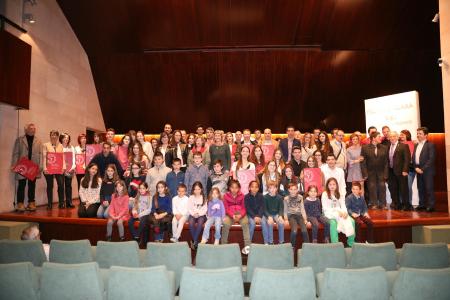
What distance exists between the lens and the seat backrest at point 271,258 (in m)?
3.59

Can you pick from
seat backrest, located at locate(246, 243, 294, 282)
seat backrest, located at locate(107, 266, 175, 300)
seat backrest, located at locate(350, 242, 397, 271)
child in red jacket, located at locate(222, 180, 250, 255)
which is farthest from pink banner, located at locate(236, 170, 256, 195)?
seat backrest, located at locate(107, 266, 175, 300)

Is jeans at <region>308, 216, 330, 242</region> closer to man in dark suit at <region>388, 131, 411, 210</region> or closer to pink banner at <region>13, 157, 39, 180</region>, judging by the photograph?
man in dark suit at <region>388, 131, 411, 210</region>

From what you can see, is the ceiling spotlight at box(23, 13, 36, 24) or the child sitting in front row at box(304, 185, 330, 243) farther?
the ceiling spotlight at box(23, 13, 36, 24)

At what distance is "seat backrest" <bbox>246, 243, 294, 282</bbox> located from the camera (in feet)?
11.8

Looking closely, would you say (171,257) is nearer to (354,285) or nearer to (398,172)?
(354,285)

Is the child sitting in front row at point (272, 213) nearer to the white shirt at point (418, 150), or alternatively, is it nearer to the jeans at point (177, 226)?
the jeans at point (177, 226)

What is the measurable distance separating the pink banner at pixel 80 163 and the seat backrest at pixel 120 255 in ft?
14.3

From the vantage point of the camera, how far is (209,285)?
265 centimetres

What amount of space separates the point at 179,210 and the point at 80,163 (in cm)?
324

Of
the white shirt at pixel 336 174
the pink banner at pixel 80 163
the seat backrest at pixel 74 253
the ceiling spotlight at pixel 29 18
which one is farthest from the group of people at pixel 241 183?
the ceiling spotlight at pixel 29 18

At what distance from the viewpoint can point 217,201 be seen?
5.64 m

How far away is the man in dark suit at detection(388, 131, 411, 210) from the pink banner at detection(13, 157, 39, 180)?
25.4 ft

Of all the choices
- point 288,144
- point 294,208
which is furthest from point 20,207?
point 288,144

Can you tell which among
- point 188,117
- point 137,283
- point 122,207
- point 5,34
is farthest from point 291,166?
point 5,34
